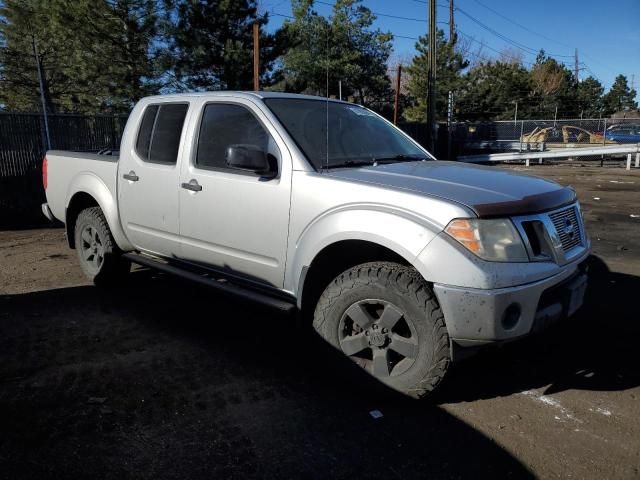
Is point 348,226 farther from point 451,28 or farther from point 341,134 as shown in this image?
point 451,28

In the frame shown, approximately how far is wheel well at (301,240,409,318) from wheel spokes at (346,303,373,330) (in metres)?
0.35

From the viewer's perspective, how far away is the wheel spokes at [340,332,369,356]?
123 inches

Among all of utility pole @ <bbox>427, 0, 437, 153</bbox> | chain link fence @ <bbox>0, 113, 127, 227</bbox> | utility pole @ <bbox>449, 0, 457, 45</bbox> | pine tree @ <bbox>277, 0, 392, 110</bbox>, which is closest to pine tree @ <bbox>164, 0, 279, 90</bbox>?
pine tree @ <bbox>277, 0, 392, 110</bbox>

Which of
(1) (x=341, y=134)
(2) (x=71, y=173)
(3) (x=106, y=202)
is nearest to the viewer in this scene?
(1) (x=341, y=134)

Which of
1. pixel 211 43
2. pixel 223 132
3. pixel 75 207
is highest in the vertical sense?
pixel 211 43

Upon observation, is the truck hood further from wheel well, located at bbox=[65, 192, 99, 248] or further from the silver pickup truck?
wheel well, located at bbox=[65, 192, 99, 248]

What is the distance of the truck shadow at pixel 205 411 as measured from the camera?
8.45 feet

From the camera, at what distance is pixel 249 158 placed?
3393 millimetres

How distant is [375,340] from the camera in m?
3.07

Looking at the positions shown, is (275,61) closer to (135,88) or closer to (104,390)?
(135,88)

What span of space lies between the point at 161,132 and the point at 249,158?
143 cm

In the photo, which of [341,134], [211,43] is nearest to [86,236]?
[341,134]

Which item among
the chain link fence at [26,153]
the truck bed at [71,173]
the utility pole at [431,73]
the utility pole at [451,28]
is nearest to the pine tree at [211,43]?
the utility pole at [431,73]

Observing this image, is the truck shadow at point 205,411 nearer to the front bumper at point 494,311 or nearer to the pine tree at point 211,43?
the front bumper at point 494,311
